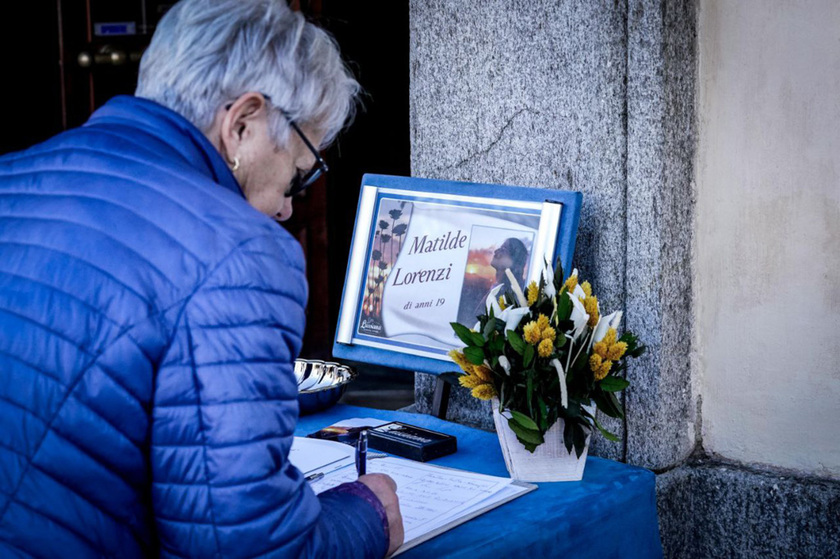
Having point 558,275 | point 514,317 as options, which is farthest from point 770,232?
point 514,317

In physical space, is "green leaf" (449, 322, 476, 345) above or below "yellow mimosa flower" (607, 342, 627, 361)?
above

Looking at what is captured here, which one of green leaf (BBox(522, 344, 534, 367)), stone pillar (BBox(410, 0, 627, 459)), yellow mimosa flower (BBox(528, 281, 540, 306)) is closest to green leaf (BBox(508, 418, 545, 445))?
green leaf (BBox(522, 344, 534, 367))

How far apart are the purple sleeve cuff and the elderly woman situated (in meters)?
0.12

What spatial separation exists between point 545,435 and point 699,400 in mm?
552

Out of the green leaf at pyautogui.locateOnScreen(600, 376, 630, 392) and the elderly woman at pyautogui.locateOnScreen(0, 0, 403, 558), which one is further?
the green leaf at pyautogui.locateOnScreen(600, 376, 630, 392)

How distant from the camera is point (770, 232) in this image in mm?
1795

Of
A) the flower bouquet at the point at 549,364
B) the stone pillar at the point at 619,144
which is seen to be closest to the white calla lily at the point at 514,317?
the flower bouquet at the point at 549,364

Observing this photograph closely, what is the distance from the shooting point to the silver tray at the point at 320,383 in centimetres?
198

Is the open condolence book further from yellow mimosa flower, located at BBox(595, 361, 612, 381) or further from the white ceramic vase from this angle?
yellow mimosa flower, located at BBox(595, 361, 612, 381)

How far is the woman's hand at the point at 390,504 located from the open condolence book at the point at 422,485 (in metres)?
0.05

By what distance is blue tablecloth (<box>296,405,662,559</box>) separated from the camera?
1.31m

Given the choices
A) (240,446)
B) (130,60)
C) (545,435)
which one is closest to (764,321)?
(545,435)

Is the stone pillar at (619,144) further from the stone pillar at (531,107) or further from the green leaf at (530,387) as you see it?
the green leaf at (530,387)

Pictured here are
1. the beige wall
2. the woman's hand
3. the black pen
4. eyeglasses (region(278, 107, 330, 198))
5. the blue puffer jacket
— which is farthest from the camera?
the beige wall
